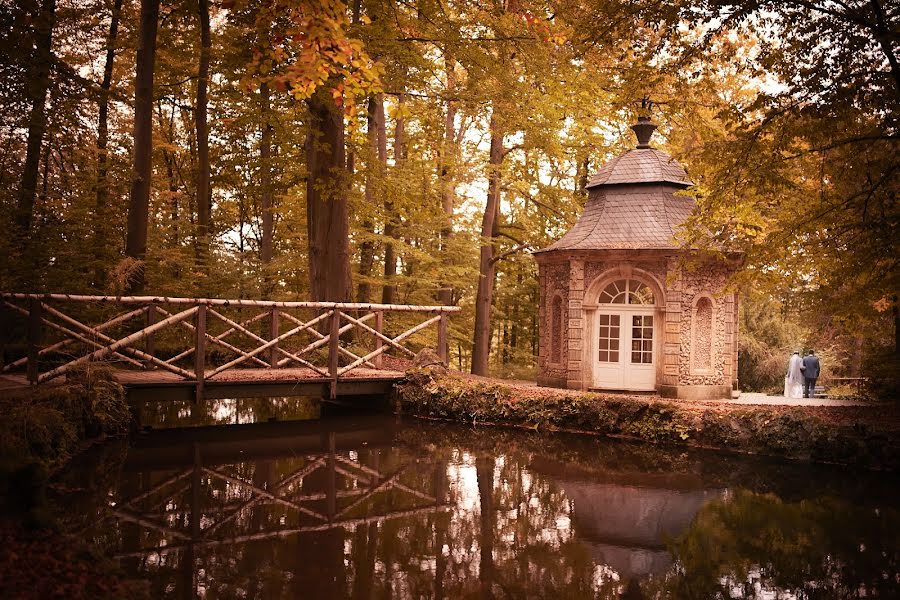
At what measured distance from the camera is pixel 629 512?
721 cm

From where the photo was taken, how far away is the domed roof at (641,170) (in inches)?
646

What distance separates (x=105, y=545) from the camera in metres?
5.34

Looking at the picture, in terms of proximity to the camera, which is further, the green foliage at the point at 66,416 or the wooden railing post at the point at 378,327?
the wooden railing post at the point at 378,327

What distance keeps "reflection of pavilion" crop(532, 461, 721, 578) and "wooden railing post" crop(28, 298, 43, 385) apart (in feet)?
21.2

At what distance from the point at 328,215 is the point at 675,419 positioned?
708 cm

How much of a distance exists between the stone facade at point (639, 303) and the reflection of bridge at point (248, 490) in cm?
664

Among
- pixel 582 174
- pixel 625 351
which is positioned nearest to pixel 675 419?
pixel 625 351

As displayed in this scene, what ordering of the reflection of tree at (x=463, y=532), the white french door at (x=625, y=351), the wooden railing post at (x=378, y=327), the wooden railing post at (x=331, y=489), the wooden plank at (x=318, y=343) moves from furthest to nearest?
the white french door at (x=625, y=351) → the wooden railing post at (x=378, y=327) → the wooden plank at (x=318, y=343) → the wooden railing post at (x=331, y=489) → the reflection of tree at (x=463, y=532)

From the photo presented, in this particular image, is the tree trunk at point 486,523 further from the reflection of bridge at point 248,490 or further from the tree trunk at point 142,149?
the tree trunk at point 142,149

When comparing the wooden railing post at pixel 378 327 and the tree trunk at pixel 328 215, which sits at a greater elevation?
the tree trunk at pixel 328 215

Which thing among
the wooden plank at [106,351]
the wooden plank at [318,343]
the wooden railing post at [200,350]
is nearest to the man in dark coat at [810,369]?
the wooden plank at [318,343]

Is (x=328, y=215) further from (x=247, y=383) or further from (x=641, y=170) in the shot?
(x=641, y=170)

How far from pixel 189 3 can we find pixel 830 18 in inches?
438

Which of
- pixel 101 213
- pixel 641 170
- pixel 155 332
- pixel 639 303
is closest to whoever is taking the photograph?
pixel 155 332
